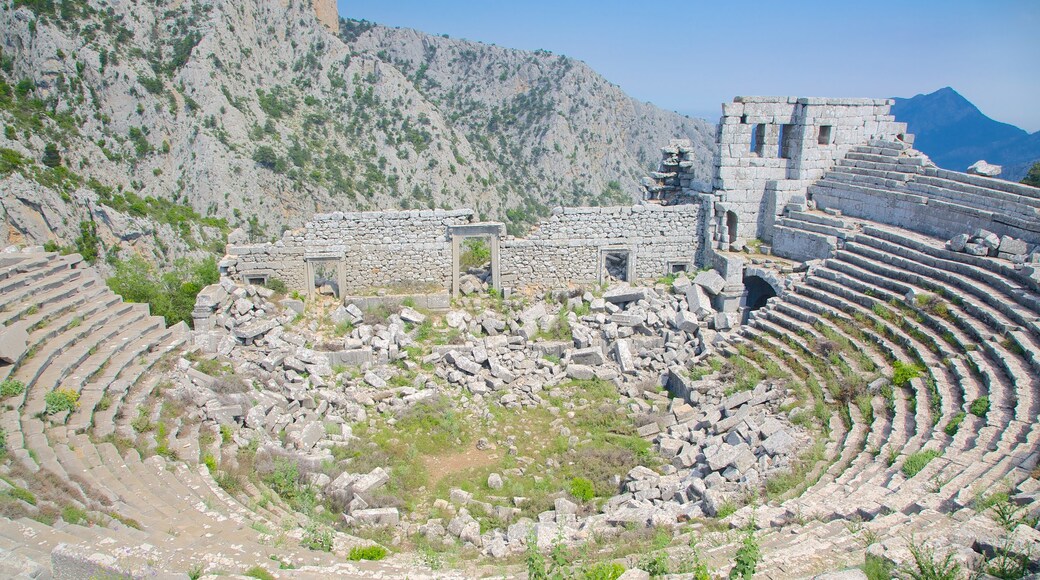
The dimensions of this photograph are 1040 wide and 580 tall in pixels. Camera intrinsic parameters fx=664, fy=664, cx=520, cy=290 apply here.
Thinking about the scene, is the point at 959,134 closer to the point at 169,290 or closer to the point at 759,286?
the point at 759,286

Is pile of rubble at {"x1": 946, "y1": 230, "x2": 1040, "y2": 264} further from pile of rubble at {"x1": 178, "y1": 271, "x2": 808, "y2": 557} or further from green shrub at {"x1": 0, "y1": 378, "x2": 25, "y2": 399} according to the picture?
green shrub at {"x1": 0, "y1": 378, "x2": 25, "y2": 399}

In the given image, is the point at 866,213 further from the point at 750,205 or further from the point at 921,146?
the point at 921,146

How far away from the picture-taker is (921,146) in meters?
47.2

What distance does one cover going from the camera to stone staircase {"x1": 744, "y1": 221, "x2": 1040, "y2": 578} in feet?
24.8

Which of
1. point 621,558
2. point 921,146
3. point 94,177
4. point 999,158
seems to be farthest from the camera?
point 921,146

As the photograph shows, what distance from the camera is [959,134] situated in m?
46.2

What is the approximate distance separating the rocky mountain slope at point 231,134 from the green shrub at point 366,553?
30.0 metres

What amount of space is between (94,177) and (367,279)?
27432 millimetres

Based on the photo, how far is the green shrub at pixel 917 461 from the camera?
8.84 meters

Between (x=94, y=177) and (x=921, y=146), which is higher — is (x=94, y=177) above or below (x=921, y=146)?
below

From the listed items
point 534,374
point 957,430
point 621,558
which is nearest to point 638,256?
point 534,374

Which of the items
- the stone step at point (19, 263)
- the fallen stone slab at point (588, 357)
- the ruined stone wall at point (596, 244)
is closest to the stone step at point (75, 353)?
the stone step at point (19, 263)

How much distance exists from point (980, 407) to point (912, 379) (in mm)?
1578

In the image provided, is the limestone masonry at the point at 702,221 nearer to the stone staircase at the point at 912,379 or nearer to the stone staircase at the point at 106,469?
the stone staircase at the point at 912,379
